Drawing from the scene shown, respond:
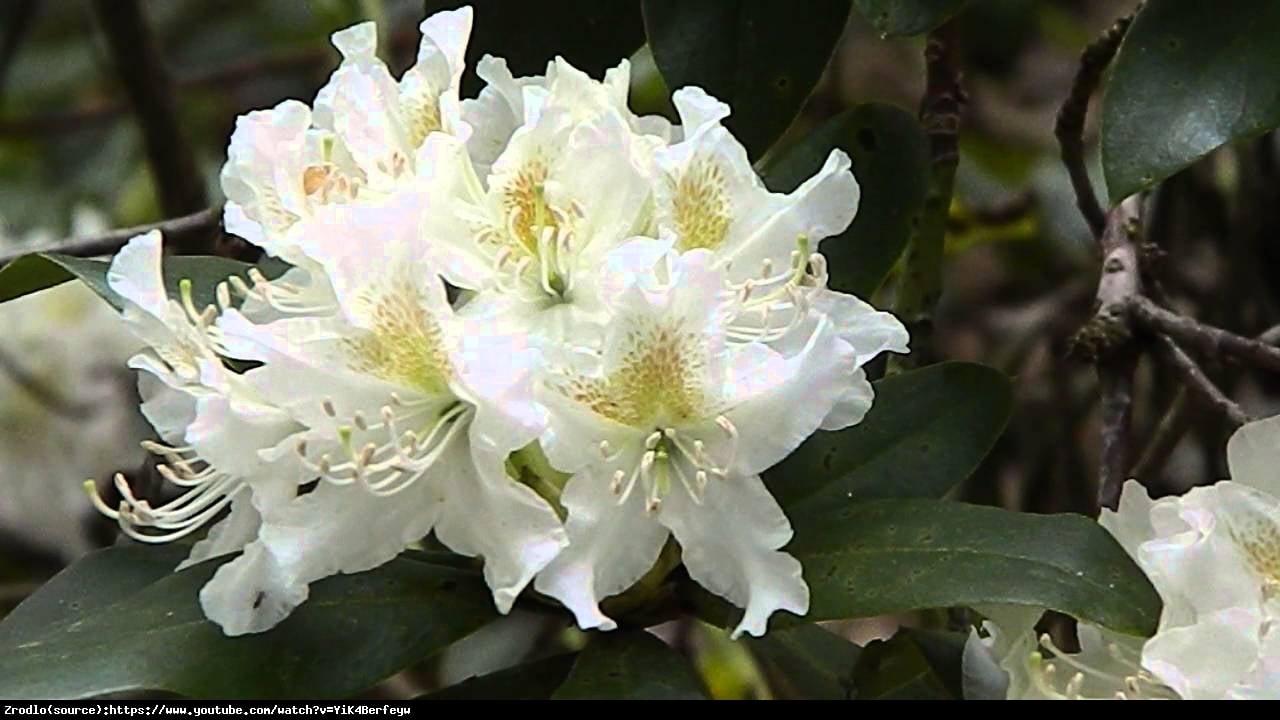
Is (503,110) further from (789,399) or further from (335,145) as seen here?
(789,399)

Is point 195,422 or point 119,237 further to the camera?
point 119,237

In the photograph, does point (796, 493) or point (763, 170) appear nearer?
point (796, 493)

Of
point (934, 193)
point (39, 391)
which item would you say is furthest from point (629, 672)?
point (39, 391)

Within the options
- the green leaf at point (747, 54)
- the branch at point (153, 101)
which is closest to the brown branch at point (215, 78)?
the branch at point (153, 101)

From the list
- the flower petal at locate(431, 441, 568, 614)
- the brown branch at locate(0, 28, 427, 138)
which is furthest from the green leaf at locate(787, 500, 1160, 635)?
the brown branch at locate(0, 28, 427, 138)

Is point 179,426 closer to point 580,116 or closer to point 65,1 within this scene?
point 580,116

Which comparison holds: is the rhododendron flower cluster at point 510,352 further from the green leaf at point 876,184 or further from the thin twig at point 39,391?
the thin twig at point 39,391
